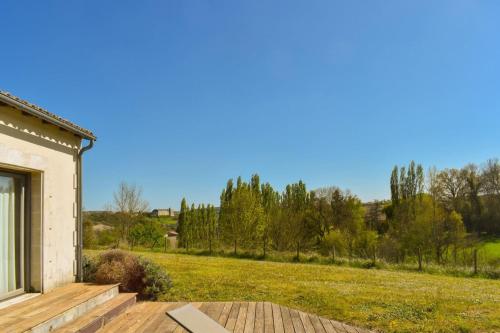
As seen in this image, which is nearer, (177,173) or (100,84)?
(100,84)

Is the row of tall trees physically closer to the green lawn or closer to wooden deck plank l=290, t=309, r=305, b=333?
the green lawn

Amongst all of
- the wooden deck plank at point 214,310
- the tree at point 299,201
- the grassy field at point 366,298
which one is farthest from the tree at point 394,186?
the wooden deck plank at point 214,310

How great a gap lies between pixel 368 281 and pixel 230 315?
6413mm

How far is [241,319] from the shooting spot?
5.43 m

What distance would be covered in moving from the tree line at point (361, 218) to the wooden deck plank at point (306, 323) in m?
12.6

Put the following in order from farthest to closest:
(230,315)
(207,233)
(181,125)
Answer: (207,233) < (181,125) < (230,315)

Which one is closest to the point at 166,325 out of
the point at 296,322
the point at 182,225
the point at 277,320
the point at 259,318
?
the point at 259,318

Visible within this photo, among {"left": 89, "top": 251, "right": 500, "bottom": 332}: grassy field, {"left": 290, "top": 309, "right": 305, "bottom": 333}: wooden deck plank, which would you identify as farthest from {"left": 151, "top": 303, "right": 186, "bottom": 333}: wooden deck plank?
{"left": 89, "top": 251, "right": 500, "bottom": 332}: grassy field

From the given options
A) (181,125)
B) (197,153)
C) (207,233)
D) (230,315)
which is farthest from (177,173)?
(230,315)

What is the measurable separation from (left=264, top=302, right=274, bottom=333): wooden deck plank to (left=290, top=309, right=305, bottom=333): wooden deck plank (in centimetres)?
35

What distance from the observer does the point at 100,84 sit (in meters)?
10.9

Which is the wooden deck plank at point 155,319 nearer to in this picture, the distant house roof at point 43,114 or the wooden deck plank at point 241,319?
the wooden deck plank at point 241,319

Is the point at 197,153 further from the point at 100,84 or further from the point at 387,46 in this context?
the point at 387,46

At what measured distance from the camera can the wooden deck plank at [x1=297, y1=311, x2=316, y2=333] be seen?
505cm
